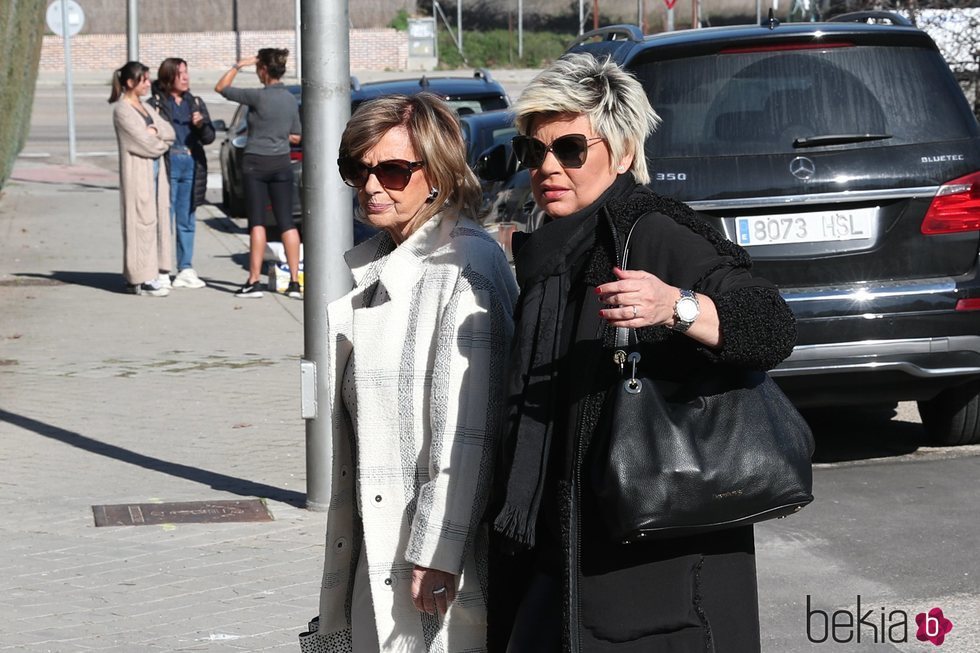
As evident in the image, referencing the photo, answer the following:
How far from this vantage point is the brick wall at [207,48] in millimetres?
47031

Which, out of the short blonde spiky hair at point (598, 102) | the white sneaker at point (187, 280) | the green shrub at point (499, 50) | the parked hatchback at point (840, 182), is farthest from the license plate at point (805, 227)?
the green shrub at point (499, 50)

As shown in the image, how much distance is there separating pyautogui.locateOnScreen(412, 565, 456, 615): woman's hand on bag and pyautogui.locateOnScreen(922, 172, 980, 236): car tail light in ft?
12.4

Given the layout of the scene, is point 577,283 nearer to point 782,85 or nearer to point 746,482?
point 746,482

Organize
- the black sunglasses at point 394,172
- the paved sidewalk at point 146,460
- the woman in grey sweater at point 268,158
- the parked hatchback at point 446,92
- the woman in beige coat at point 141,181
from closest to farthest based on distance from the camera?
the black sunglasses at point 394,172, the paved sidewalk at point 146,460, the woman in beige coat at point 141,181, the woman in grey sweater at point 268,158, the parked hatchback at point 446,92

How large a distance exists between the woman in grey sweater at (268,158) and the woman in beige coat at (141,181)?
70 cm

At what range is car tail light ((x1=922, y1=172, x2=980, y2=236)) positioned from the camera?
5.99 meters

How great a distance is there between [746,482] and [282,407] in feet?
19.8

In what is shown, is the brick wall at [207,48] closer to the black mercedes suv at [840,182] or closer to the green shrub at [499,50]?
the green shrub at [499,50]

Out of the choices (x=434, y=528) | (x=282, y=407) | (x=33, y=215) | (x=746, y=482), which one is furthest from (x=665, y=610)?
(x=33, y=215)

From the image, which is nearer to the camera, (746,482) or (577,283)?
(746,482)

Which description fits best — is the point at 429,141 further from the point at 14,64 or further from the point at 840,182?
the point at 14,64

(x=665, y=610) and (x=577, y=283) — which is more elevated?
(x=577, y=283)

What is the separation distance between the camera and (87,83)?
43188 millimetres

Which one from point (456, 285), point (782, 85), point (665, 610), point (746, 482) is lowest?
point (665, 610)
